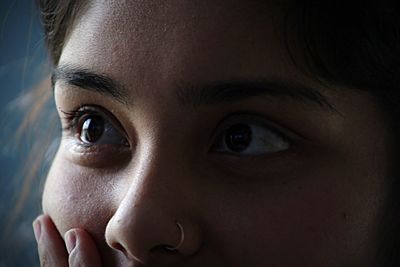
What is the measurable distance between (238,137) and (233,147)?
0.05ft

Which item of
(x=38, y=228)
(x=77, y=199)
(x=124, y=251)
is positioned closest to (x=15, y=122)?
(x=38, y=228)

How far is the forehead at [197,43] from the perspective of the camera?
0.84 metres

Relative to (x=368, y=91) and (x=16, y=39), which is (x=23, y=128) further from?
(x=368, y=91)

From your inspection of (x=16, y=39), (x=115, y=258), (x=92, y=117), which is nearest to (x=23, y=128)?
(x=16, y=39)

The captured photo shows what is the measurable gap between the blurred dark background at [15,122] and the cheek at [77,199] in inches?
15.2

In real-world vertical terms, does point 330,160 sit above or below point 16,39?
below

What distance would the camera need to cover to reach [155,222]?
831 millimetres

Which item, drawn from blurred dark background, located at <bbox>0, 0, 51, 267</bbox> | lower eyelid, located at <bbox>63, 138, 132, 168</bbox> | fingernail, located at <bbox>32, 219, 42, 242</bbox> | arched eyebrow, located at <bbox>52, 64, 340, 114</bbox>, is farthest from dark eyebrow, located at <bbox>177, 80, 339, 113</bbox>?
blurred dark background, located at <bbox>0, 0, 51, 267</bbox>

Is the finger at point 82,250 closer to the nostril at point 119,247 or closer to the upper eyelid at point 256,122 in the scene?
the nostril at point 119,247

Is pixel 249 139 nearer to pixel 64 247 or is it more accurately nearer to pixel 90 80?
pixel 90 80

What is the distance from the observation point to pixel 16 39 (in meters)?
1.50

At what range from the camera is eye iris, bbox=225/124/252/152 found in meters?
0.90

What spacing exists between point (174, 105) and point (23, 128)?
2.04 feet

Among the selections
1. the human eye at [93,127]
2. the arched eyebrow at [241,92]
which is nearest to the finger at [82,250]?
the human eye at [93,127]
